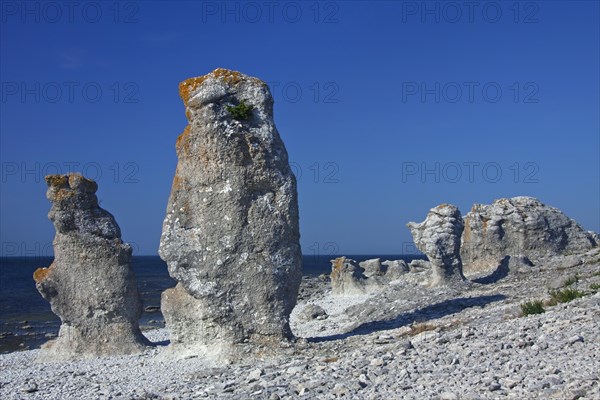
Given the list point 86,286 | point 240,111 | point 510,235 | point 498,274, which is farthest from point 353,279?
point 240,111

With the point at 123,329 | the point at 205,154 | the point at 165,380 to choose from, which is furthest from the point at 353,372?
the point at 123,329

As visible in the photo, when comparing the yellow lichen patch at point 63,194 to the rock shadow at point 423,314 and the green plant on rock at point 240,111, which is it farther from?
the rock shadow at point 423,314

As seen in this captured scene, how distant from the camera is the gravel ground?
9633mm

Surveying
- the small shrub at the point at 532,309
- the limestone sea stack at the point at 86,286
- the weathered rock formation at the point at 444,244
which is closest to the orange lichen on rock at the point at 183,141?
the limestone sea stack at the point at 86,286

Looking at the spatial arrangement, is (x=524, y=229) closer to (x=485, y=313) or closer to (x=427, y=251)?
(x=427, y=251)

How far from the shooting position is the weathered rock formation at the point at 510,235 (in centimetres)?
3178

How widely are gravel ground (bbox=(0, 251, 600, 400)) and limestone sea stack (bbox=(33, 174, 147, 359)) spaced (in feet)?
2.34

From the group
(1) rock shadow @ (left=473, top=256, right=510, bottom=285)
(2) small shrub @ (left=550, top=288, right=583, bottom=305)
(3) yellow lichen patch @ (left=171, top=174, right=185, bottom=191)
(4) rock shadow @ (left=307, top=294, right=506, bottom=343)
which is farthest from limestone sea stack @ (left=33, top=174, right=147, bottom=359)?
(1) rock shadow @ (left=473, top=256, right=510, bottom=285)

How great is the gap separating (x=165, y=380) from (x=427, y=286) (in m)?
13.2

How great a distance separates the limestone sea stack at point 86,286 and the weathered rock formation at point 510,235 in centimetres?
1835

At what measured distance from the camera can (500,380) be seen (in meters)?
9.53

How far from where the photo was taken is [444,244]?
24.6 meters

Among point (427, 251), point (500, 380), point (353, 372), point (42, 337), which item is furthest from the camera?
point (42, 337)

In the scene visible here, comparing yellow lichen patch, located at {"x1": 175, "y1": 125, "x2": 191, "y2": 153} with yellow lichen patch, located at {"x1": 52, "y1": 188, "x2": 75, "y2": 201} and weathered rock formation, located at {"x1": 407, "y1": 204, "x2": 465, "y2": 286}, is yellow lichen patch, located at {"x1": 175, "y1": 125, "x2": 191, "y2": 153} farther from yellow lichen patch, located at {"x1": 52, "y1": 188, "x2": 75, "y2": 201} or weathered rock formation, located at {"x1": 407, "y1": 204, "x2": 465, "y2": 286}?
weathered rock formation, located at {"x1": 407, "y1": 204, "x2": 465, "y2": 286}
